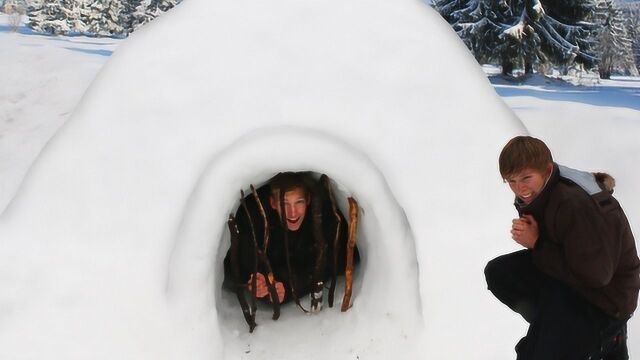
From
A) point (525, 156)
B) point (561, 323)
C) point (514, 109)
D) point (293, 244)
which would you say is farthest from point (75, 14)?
point (561, 323)

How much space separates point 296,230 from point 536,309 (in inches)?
57.2

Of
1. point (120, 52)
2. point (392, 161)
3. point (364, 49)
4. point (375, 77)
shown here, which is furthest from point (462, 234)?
point (120, 52)

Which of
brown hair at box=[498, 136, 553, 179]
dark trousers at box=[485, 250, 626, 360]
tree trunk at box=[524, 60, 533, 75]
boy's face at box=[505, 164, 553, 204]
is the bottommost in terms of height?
tree trunk at box=[524, 60, 533, 75]

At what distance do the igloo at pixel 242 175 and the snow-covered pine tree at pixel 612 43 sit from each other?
1680 cm

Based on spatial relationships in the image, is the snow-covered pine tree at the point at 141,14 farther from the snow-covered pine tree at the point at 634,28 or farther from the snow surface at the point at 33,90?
the snow-covered pine tree at the point at 634,28

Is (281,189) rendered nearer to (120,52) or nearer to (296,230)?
(296,230)

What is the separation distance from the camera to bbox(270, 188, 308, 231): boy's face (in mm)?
2627

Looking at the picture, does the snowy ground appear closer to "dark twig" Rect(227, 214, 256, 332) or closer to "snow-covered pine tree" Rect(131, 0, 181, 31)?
"dark twig" Rect(227, 214, 256, 332)

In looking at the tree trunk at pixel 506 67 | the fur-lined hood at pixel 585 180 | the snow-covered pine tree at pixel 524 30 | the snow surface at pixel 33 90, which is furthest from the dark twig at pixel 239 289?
the tree trunk at pixel 506 67

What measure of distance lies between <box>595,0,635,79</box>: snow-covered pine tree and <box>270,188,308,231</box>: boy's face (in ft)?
55.1

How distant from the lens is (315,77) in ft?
7.29

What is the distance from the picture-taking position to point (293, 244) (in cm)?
281

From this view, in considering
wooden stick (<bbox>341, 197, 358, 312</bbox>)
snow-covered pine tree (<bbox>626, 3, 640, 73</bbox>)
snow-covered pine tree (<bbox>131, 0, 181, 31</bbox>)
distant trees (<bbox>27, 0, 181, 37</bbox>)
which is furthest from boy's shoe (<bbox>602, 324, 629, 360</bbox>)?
snow-covered pine tree (<bbox>626, 3, 640, 73</bbox>)

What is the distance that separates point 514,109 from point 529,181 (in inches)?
295
